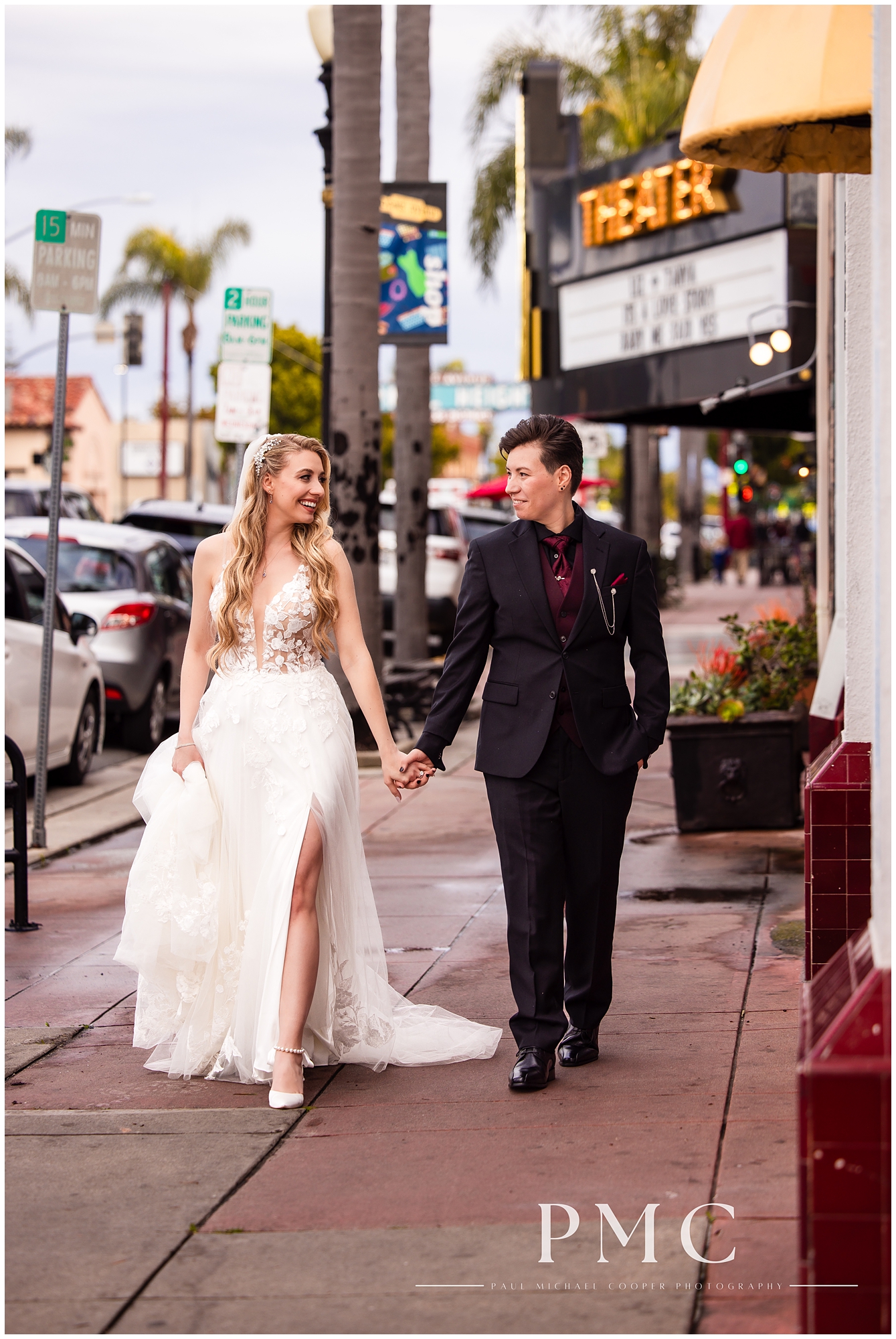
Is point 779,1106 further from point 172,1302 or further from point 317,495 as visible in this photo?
point 317,495

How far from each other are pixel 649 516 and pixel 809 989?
32334mm

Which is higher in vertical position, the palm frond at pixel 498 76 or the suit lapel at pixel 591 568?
the palm frond at pixel 498 76

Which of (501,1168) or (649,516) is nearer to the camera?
(501,1168)

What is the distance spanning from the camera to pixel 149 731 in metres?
13.7

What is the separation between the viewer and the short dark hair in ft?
16.5

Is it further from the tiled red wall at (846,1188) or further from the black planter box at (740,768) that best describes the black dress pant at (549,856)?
the black planter box at (740,768)

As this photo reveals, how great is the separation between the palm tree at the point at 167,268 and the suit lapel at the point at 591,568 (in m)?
55.1

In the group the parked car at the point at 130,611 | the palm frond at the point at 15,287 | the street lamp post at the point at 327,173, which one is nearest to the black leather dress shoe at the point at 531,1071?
the street lamp post at the point at 327,173

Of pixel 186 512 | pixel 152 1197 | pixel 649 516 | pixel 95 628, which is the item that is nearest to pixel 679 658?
pixel 186 512

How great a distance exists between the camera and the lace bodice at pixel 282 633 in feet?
17.2

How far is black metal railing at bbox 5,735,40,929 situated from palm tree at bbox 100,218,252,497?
52876 mm

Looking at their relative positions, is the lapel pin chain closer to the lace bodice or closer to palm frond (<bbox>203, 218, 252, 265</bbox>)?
the lace bodice

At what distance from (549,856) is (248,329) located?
30.4 ft

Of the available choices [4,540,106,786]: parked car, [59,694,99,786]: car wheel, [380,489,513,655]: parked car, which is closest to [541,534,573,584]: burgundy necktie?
[4,540,106,786]: parked car
